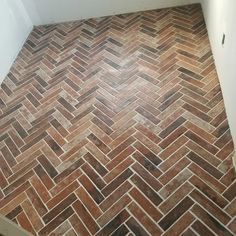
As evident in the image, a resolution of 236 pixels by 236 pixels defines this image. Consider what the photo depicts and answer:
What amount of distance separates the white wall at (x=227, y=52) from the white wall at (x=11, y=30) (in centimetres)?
272

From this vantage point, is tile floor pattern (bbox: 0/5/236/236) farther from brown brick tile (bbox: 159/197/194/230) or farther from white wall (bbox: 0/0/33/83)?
white wall (bbox: 0/0/33/83)

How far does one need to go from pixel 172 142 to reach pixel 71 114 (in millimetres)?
1150

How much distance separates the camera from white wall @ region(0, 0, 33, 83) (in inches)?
148

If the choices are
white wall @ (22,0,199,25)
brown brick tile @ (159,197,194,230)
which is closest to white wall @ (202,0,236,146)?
brown brick tile @ (159,197,194,230)

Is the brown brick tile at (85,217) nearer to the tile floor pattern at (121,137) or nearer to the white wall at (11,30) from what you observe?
the tile floor pattern at (121,137)

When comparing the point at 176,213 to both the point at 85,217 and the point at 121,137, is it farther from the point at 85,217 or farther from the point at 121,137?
the point at 121,137

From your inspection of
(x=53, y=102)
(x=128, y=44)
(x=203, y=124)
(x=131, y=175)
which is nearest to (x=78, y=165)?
(x=131, y=175)

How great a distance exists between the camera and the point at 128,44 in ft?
12.2

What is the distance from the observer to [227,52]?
2318 millimetres

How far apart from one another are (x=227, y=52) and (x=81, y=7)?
279cm

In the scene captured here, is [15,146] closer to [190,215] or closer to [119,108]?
[119,108]

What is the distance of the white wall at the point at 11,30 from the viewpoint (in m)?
3.75

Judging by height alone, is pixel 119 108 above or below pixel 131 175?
above

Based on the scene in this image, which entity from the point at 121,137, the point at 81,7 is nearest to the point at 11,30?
the point at 81,7
